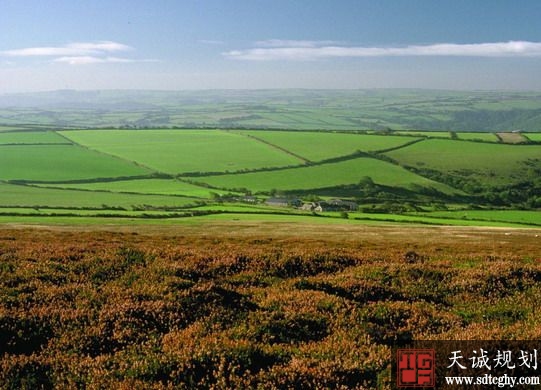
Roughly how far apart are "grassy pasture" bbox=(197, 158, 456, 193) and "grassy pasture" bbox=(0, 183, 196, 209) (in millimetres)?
30433

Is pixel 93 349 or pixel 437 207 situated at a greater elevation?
pixel 93 349

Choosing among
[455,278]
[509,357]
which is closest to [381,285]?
[455,278]

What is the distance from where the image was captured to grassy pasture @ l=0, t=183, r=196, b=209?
9375 cm

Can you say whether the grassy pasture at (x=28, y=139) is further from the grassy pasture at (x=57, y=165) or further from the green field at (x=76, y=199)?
the green field at (x=76, y=199)

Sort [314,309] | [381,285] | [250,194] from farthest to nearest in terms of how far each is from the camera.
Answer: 1. [250,194]
2. [381,285]
3. [314,309]

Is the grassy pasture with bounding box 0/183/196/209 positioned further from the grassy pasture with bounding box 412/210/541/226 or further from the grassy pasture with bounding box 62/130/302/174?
the grassy pasture with bounding box 412/210/541/226

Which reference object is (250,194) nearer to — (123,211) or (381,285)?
(123,211)

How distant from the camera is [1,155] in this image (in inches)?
5989

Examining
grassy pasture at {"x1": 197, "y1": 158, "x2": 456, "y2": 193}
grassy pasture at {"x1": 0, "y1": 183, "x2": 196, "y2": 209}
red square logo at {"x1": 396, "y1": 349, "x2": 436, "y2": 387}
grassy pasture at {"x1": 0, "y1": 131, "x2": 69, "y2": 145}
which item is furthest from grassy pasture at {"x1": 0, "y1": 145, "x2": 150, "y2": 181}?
red square logo at {"x1": 396, "y1": 349, "x2": 436, "y2": 387}

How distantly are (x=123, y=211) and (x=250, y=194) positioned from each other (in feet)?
134

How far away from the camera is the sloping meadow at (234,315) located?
940 cm

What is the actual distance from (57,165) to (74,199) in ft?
164

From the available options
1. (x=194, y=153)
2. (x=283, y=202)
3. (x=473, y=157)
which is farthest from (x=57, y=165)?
(x=473, y=157)

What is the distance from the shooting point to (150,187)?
122000 mm
